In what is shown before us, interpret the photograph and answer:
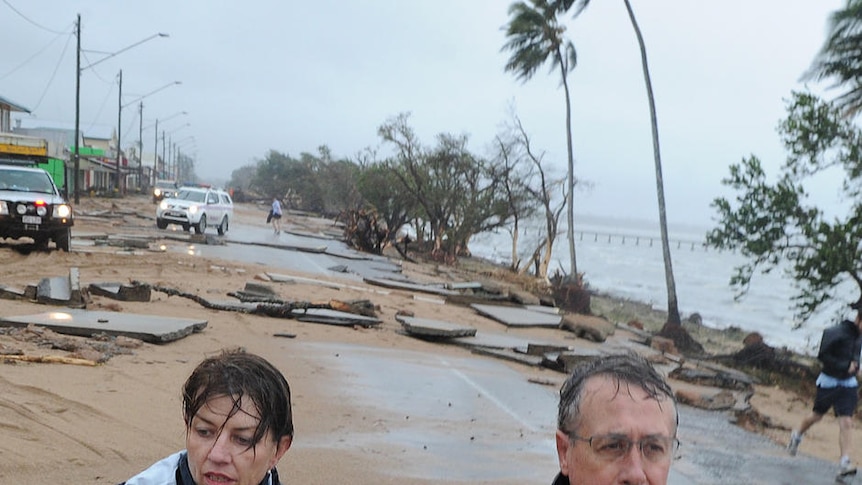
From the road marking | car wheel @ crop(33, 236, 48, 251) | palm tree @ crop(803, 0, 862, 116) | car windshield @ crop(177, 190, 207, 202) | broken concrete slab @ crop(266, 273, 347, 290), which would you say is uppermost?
palm tree @ crop(803, 0, 862, 116)

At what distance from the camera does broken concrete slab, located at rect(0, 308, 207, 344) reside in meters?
8.59

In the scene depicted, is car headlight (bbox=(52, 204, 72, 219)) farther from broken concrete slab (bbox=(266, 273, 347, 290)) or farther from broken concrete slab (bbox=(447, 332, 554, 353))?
broken concrete slab (bbox=(447, 332, 554, 353))

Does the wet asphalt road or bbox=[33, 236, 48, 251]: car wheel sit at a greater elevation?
bbox=[33, 236, 48, 251]: car wheel

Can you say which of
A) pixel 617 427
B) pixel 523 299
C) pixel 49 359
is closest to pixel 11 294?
pixel 49 359

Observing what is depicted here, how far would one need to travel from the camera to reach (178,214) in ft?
95.6

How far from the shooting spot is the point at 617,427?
2.17 m

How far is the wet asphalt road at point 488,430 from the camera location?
20.8 ft

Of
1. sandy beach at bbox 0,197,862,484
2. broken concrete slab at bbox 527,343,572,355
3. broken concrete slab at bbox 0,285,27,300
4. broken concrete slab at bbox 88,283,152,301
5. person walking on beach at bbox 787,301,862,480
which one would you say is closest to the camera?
sandy beach at bbox 0,197,862,484

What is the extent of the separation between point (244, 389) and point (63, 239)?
16523 mm

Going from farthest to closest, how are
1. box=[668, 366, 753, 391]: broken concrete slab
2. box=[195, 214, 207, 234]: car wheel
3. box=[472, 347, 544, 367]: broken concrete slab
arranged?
box=[195, 214, 207, 234]: car wheel < box=[668, 366, 753, 391]: broken concrete slab < box=[472, 347, 544, 367]: broken concrete slab

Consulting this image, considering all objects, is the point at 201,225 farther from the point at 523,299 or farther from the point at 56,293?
the point at 56,293

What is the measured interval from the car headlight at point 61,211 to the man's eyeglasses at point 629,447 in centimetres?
1663

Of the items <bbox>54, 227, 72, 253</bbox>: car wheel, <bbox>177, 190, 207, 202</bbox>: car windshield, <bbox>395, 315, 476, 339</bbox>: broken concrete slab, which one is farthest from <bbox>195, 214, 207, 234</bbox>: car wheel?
<bbox>395, 315, 476, 339</bbox>: broken concrete slab

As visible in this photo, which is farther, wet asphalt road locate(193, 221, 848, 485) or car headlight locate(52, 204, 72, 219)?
car headlight locate(52, 204, 72, 219)
